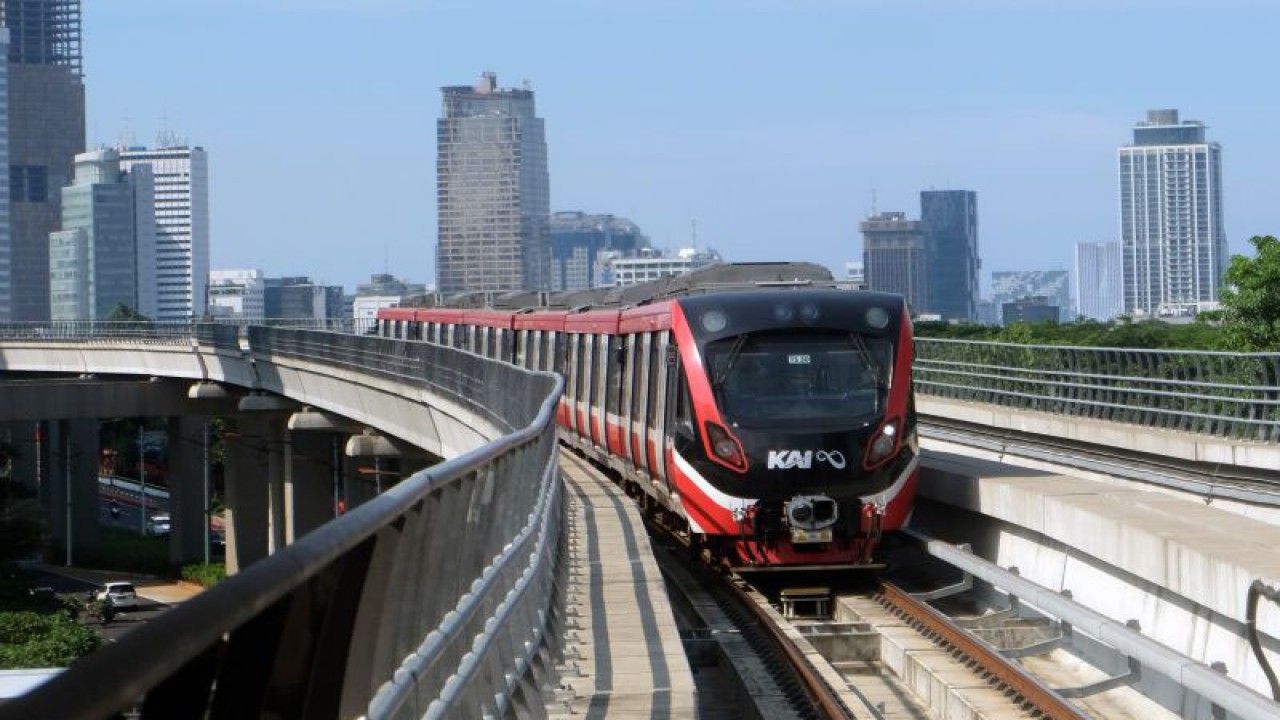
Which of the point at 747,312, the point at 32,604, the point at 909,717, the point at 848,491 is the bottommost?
the point at 32,604

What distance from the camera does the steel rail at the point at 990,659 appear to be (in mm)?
12039

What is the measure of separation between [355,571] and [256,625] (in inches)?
47.1

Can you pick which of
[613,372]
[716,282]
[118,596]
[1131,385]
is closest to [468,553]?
[716,282]

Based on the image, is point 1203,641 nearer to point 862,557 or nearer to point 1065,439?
point 862,557

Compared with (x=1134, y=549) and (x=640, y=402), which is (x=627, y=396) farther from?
(x=1134, y=549)

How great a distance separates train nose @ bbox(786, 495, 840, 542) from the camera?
60.4ft

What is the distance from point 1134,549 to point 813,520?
14.4 ft

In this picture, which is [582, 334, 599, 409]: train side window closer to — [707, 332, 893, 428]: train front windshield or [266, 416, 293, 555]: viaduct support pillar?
[707, 332, 893, 428]: train front windshield

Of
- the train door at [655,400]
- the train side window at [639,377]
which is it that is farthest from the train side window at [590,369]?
the train door at [655,400]

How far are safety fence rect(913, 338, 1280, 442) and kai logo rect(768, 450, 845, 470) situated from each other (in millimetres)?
4811

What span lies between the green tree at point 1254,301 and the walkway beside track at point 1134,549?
2552cm

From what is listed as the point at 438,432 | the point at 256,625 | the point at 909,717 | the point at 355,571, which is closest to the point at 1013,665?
the point at 909,717

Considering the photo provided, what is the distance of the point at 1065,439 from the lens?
2878cm

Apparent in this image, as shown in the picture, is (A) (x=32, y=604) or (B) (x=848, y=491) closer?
(B) (x=848, y=491)
